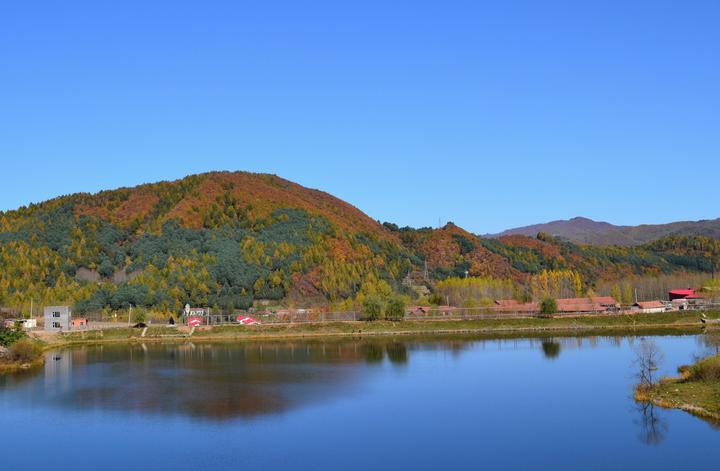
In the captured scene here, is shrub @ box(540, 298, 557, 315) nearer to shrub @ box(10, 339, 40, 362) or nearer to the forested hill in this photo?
the forested hill

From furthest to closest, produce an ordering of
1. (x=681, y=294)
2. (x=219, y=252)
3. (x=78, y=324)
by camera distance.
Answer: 1. (x=681, y=294)
2. (x=219, y=252)
3. (x=78, y=324)

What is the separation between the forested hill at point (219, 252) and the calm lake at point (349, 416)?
141ft

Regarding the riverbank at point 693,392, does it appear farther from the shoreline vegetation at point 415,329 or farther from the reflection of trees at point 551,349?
the shoreline vegetation at point 415,329

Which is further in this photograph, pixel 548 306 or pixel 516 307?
Result: pixel 516 307

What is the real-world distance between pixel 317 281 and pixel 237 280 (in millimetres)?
12540

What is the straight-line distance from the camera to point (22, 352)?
59781 millimetres

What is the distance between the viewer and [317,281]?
114125mm

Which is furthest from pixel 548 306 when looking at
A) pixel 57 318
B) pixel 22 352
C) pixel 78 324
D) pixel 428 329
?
pixel 22 352

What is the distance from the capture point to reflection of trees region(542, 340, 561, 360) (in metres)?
61.9

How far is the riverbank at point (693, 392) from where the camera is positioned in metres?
34.7

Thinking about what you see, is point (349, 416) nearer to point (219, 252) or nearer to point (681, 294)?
point (219, 252)

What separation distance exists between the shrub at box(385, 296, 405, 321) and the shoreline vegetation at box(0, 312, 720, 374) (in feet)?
4.68

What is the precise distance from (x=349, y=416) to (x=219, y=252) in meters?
81.7

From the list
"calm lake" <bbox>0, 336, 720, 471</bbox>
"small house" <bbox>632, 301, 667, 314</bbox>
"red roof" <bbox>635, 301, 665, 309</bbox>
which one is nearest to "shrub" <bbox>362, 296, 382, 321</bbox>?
"calm lake" <bbox>0, 336, 720, 471</bbox>
